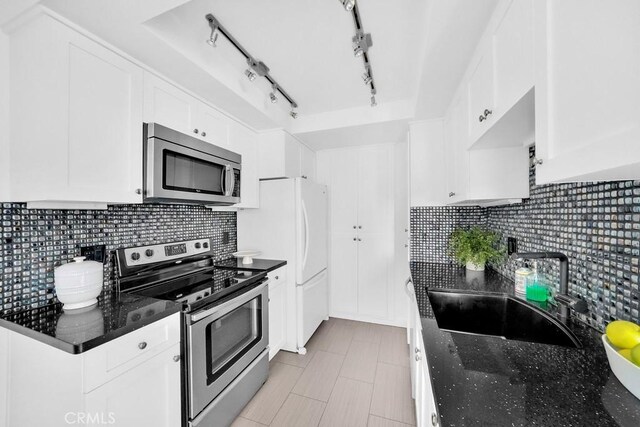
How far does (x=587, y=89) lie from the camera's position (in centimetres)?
52

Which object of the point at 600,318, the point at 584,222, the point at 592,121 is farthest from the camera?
the point at 584,222

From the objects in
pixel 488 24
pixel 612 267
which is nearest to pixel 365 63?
pixel 488 24

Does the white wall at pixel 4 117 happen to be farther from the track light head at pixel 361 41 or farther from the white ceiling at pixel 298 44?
the track light head at pixel 361 41

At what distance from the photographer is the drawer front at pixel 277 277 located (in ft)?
7.18

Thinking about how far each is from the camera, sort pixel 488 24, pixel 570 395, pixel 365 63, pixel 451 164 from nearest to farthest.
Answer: pixel 570 395
pixel 488 24
pixel 365 63
pixel 451 164

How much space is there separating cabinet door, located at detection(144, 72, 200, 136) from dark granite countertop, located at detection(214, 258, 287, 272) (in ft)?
3.66

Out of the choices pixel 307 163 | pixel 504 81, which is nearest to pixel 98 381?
pixel 504 81

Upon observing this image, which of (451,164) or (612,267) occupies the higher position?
(451,164)

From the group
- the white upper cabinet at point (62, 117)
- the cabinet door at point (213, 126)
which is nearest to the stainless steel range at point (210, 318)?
the white upper cabinet at point (62, 117)

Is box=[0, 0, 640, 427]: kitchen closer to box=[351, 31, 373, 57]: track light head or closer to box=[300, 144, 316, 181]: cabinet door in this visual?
box=[351, 31, 373, 57]: track light head

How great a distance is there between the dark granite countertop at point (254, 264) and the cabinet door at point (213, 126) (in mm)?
1032

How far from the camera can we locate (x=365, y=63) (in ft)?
5.53

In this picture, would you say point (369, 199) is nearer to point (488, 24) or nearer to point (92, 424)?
point (488, 24)

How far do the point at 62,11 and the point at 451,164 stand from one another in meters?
2.41
